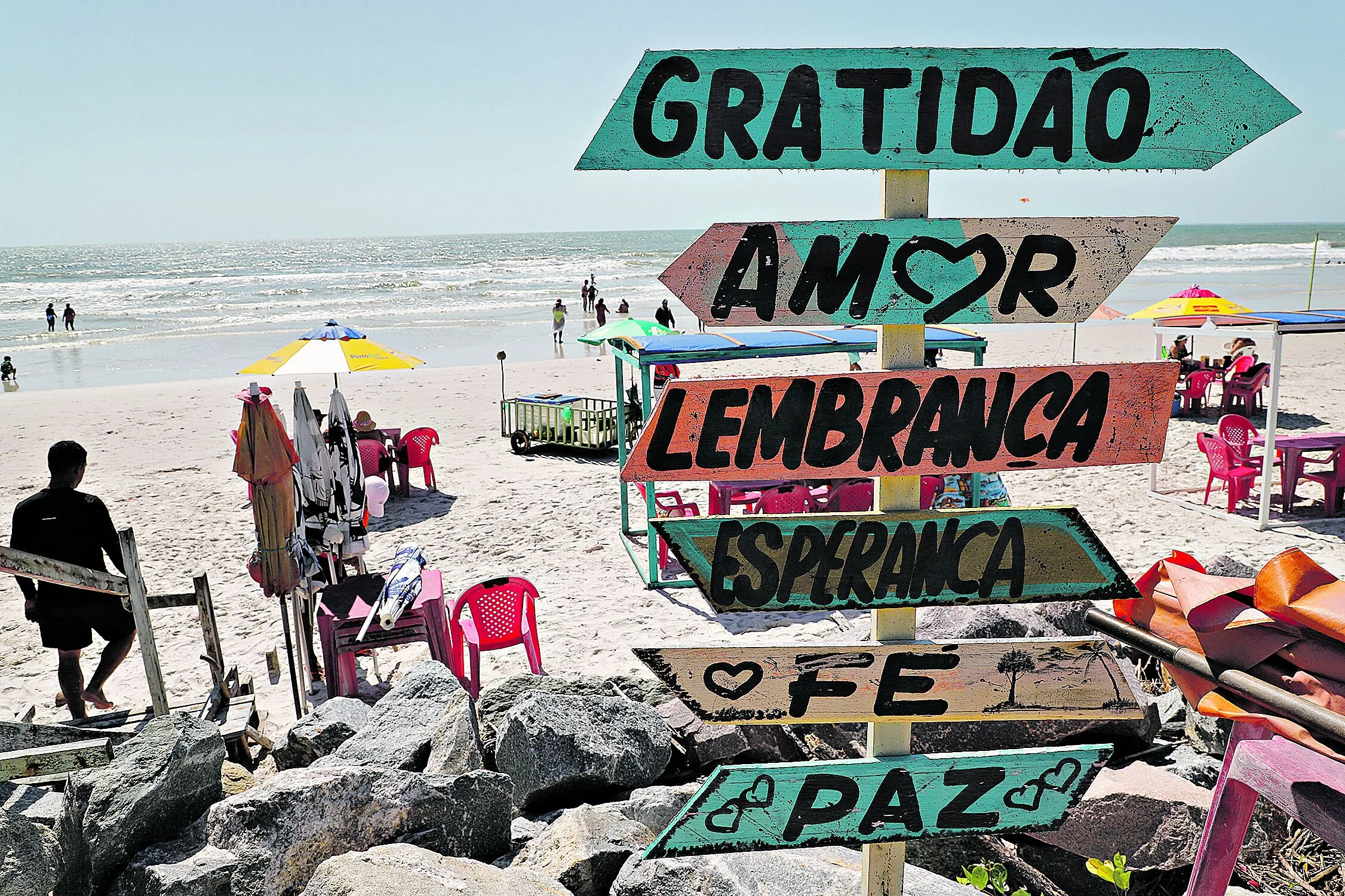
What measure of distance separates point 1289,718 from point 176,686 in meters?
6.95

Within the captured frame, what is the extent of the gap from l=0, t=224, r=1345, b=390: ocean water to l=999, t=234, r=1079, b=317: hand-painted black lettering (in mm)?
16123

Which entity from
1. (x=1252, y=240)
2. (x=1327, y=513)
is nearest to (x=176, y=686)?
(x=1327, y=513)

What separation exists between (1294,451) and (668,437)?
10476 mm

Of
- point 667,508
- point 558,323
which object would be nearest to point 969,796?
point 667,508

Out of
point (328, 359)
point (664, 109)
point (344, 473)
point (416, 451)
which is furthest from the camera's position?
point (416, 451)

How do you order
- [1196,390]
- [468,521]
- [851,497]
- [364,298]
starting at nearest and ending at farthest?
1. [851,497]
2. [468,521]
3. [1196,390]
4. [364,298]

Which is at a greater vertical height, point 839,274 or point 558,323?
point 839,274

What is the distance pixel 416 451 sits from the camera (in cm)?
1209

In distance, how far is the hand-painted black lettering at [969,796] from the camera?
2.15 m

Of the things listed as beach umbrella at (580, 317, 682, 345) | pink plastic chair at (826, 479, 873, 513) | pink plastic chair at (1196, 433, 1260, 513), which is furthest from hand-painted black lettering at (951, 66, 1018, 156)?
pink plastic chair at (1196, 433, 1260, 513)

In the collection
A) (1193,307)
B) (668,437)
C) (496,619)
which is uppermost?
(668,437)

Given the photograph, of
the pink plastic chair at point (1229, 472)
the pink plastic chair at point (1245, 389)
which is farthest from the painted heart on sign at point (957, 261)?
the pink plastic chair at point (1245, 389)

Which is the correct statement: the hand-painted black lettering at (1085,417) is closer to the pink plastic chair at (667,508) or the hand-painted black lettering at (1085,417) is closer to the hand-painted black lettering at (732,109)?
the hand-painted black lettering at (732,109)

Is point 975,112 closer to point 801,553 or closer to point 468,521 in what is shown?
point 801,553
